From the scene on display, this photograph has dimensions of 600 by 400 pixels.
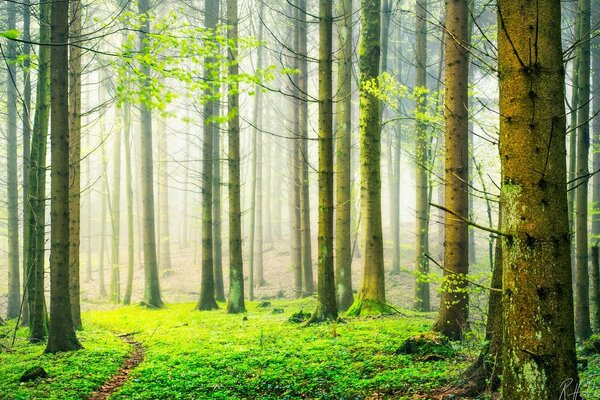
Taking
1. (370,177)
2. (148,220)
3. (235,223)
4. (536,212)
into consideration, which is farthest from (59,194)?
(148,220)

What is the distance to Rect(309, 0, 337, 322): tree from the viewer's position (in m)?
8.88

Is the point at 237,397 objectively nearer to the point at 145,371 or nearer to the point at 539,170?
the point at 145,371

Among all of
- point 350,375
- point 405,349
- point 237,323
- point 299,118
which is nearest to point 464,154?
point 405,349

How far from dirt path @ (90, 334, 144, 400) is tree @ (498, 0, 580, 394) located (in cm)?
525

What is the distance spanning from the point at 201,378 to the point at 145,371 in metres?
1.15

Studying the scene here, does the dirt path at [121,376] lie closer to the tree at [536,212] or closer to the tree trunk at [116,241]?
the tree at [536,212]

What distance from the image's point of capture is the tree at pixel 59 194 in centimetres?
798

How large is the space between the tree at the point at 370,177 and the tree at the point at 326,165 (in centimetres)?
163

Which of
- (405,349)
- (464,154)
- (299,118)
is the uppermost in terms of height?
(299,118)

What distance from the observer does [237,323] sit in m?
11.3

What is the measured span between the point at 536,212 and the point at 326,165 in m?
6.31

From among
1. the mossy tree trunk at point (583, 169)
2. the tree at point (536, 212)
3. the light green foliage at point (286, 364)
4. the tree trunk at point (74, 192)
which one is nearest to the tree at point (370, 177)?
the light green foliage at point (286, 364)

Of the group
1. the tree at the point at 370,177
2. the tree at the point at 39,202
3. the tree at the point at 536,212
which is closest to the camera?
the tree at the point at 536,212

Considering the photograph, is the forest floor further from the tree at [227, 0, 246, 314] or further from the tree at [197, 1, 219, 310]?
the tree at [197, 1, 219, 310]
